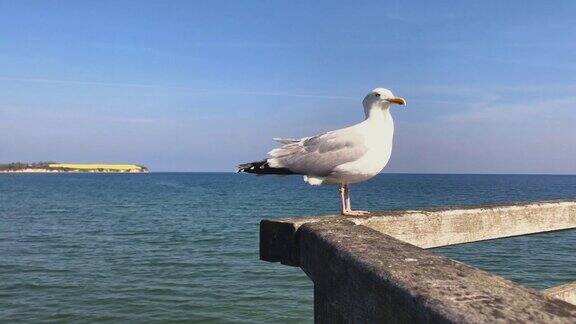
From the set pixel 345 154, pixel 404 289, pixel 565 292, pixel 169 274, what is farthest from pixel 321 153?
pixel 169 274

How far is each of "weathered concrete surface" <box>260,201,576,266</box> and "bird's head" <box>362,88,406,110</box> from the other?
122 cm

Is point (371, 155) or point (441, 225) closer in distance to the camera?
point (441, 225)

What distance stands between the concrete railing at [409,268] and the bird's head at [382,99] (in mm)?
1229

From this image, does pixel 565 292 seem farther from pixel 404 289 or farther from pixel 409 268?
pixel 404 289

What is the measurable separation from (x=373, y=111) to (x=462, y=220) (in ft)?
4.41

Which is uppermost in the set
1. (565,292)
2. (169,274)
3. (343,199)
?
(343,199)

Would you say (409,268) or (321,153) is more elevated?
(321,153)

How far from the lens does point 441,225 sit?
9.43 feet

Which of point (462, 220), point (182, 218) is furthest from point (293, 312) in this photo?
point (182, 218)

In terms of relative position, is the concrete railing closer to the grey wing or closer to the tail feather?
the grey wing

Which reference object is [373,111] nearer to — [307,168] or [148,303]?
[307,168]

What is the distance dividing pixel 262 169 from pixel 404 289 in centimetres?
285

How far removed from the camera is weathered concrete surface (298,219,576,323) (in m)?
1.16

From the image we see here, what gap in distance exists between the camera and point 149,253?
755 inches
